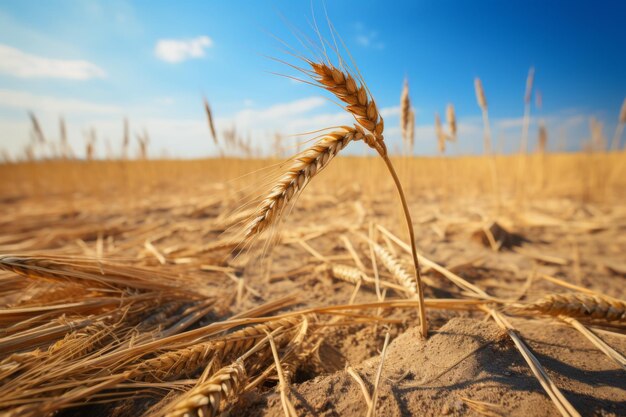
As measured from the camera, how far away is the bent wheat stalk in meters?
0.57

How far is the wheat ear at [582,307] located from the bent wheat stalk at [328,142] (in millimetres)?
788

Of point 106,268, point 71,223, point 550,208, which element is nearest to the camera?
point 106,268

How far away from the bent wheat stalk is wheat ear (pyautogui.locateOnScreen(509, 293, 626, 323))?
79 centimetres

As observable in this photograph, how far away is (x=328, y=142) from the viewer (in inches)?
23.2

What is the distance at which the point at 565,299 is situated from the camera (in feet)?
3.01

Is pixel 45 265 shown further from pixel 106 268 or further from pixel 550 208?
pixel 550 208

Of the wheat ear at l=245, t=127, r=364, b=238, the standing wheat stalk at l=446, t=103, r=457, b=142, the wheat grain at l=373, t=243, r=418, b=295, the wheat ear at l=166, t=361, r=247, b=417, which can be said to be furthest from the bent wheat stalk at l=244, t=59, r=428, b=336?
the standing wheat stalk at l=446, t=103, r=457, b=142

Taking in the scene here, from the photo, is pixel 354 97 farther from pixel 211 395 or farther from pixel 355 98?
pixel 211 395

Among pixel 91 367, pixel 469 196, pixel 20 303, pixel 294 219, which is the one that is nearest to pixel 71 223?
pixel 294 219

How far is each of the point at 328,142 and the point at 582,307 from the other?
1053 mm

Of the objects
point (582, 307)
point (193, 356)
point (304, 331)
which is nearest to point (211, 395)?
point (193, 356)

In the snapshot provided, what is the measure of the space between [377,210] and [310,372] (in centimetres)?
293

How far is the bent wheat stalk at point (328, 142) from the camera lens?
22.5 inches

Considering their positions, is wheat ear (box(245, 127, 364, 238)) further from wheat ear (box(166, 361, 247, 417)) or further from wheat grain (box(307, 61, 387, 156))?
wheat ear (box(166, 361, 247, 417))
